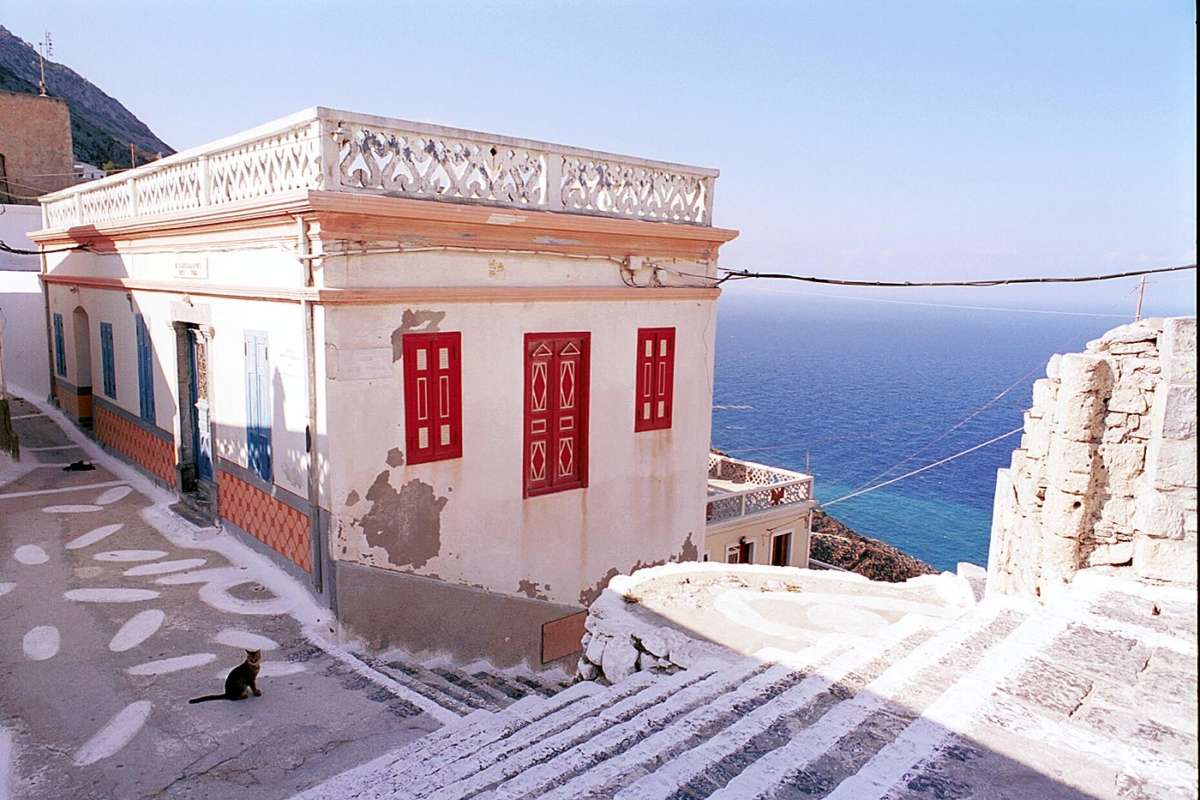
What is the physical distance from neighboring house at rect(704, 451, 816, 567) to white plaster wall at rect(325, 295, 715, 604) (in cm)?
782

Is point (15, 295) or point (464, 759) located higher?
point (15, 295)

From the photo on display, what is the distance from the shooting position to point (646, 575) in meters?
7.76

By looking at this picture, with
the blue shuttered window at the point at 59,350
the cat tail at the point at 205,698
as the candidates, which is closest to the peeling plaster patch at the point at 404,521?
the cat tail at the point at 205,698

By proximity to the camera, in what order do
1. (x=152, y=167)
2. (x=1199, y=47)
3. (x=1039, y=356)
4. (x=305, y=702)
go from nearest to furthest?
1. (x=1199, y=47)
2. (x=305, y=702)
3. (x=152, y=167)
4. (x=1039, y=356)

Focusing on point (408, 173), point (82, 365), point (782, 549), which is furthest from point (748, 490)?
point (82, 365)

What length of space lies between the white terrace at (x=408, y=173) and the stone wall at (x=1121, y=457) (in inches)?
204

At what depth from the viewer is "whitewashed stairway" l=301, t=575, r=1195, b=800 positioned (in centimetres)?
Result: 344

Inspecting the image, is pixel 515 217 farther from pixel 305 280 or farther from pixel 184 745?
pixel 184 745

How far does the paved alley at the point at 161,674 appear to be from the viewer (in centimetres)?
529

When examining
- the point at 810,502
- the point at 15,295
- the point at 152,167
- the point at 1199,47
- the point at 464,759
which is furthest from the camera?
the point at 810,502

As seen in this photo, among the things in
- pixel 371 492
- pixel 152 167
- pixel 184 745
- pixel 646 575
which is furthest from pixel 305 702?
pixel 152 167

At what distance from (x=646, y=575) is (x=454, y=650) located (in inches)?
92.2

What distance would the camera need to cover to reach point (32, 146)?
957 inches

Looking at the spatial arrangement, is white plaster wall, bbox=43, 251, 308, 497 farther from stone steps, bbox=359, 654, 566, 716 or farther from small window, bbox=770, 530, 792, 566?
small window, bbox=770, 530, 792, 566
